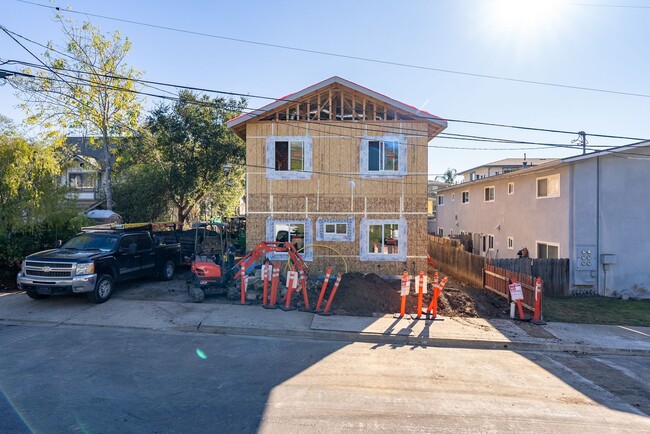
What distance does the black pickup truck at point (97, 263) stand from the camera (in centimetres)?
1005

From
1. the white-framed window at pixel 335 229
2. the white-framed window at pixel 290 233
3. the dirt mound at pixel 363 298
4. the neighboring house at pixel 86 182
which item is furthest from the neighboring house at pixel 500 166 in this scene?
the neighboring house at pixel 86 182

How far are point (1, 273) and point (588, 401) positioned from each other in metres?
15.7

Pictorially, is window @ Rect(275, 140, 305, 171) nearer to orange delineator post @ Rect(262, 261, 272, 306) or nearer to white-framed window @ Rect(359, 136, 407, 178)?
white-framed window @ Rect(359, 136, 407, 178)

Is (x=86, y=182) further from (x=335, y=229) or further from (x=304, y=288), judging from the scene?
(x=304, y=288)

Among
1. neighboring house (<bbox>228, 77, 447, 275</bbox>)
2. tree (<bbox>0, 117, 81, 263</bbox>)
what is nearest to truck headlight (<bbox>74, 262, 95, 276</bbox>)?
tree (<bbox>0, 117, 81, 263</bbox>)

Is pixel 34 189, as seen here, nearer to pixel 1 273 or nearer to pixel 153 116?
pixel 1 273

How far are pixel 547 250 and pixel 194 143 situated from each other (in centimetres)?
1835

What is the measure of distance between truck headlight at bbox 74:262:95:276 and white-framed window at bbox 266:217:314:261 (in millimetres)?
6337

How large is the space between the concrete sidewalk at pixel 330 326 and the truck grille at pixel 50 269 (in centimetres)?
93

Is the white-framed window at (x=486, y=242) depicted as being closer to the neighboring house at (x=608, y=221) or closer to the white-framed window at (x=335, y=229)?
the neighboring house at (x=608, y=221)

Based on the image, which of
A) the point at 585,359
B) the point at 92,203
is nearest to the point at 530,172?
the point at 585,359

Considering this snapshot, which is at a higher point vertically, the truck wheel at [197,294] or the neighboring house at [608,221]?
the neighboring house at [608,221]

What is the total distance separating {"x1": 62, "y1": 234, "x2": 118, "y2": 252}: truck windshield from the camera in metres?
11.4

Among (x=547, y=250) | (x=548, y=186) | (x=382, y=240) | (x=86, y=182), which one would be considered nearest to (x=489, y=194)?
(x=548, y=186)
